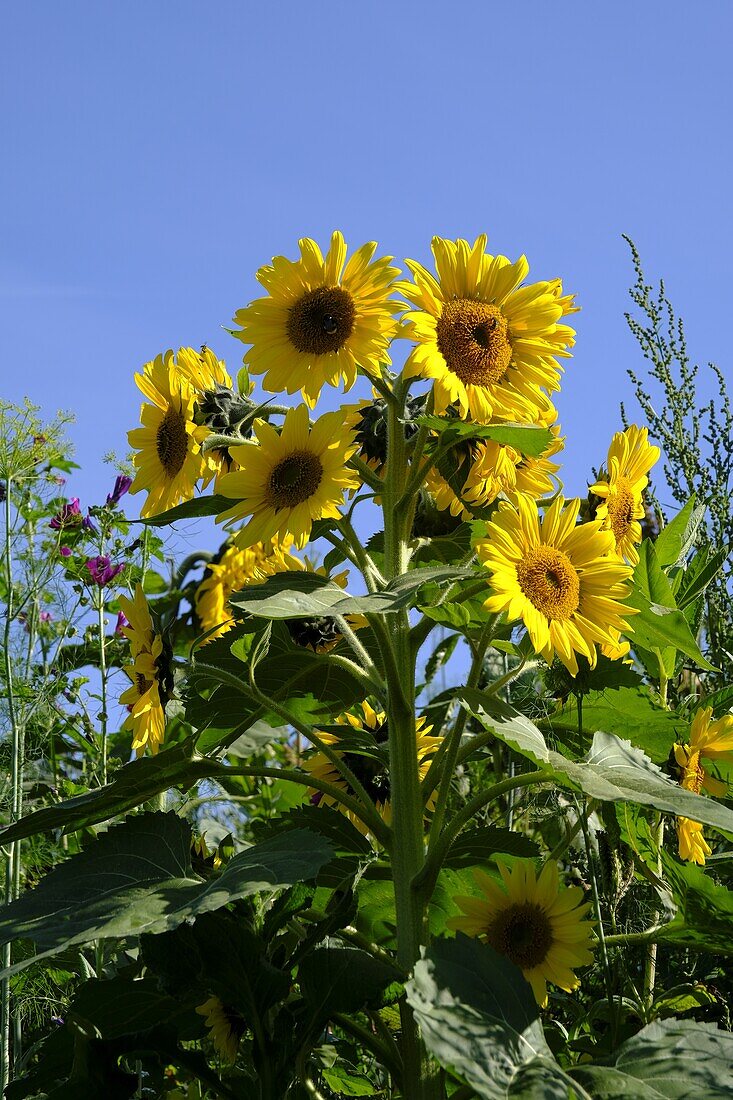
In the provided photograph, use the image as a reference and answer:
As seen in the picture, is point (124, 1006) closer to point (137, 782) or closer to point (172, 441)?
point (137, 782)

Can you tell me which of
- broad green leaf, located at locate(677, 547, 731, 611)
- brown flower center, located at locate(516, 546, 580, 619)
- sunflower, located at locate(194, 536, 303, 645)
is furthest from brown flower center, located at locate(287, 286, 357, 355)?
sunflower, located at locate(194, 536, 303, 645)

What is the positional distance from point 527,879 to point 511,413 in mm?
520

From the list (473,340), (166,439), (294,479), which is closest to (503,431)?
(473,340)

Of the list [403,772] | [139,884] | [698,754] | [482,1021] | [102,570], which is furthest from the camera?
[102,570]

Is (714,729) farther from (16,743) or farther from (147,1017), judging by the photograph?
(16,743)

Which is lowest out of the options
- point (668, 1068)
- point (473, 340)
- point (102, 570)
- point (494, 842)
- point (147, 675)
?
point (668, 1068)

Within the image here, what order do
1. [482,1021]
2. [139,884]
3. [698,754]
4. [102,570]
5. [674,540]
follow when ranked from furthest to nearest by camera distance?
[102,570] < [674,540] < [698,754] < [139,884] < [482,1021]

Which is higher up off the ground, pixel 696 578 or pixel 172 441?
pixel 172 441

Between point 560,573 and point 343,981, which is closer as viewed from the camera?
point 343,981

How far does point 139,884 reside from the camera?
3.47 ft

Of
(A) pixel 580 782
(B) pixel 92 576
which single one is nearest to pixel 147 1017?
(A) pixel 580 782

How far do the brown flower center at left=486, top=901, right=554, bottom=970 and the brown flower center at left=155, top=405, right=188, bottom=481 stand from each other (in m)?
0.65

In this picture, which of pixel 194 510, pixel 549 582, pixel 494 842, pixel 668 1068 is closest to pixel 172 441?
pixel 194 510

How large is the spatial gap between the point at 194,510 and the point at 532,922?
0.60m
